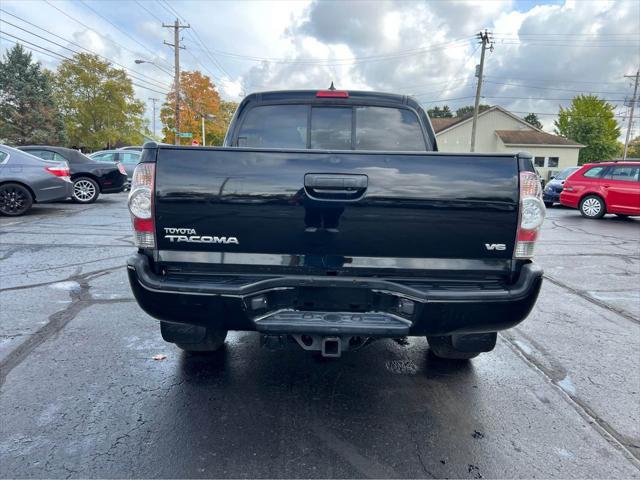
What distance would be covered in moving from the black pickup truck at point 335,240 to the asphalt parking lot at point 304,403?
672mm

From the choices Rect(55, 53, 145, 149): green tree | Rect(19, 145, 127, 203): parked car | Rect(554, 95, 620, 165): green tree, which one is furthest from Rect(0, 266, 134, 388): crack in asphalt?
Rect(554, 95, 620, 165): green tree

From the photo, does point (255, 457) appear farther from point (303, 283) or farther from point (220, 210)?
point (220, 210)

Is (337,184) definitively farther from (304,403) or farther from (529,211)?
(304,403)

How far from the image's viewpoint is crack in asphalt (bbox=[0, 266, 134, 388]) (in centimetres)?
327

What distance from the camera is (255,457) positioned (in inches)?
90.0

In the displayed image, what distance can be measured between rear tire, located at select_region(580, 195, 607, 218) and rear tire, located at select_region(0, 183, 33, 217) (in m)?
15.2

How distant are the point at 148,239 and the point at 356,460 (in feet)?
5.46

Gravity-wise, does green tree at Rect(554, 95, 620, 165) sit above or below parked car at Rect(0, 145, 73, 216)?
above

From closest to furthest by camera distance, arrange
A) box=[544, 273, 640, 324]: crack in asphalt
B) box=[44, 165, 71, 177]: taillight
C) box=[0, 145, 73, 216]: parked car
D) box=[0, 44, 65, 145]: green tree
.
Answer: box=[544, 273, 640, 324]: crack in asphalt
box=[0, 145, 73, 216]: parked car
box=[44, 165, 71, 177]: taillight
box=[0, 44, 65, 145]: green tree

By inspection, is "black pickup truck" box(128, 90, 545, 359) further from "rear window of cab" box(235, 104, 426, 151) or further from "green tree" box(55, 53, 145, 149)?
"green tree" box(55, 53, 145, 149)

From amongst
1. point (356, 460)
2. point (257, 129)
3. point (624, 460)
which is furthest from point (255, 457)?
point (257, 129)

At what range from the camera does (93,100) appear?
157 ft

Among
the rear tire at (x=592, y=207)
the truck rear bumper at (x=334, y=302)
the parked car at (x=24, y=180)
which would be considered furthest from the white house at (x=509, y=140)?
the truck rear bumper at (x=334, y=302)

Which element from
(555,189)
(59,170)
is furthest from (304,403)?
(555,189)
